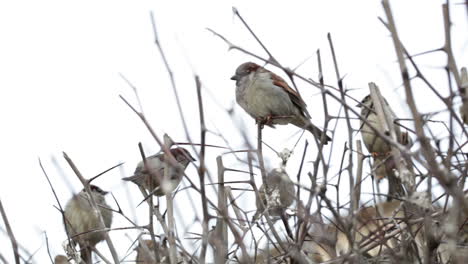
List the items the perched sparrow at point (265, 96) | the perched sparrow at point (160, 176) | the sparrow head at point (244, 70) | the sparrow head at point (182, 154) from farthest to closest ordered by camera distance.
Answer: the sparrow head at point (244, 70)
the perched sparrow at point (265, 96)
the sparrow head at point (182, 154)
the perched sparrow at point (160, 176)

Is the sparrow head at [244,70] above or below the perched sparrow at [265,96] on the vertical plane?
above

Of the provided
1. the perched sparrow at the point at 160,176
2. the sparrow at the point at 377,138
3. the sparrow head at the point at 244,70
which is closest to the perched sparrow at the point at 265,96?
the sparrow head at the point at 244,70

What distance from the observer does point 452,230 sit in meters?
1.22

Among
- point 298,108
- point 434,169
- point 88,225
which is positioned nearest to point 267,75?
point 298,108

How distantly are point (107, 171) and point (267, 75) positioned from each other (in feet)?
10.5

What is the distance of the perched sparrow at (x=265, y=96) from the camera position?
16.7 ft

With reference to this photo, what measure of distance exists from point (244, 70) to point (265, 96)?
29 centimetres

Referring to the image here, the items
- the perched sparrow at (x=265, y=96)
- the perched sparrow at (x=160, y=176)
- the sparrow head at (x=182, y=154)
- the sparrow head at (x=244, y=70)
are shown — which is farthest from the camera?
the sparrow head at (x=244, y=70)

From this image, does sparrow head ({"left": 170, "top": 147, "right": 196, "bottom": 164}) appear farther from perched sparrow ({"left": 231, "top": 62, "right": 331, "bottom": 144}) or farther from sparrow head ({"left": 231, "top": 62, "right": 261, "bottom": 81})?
sparrow head ({"left": 231, "top": 62, "right": 261, "bottom": 81})

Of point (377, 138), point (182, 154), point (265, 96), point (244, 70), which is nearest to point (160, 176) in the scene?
point (182, 154)

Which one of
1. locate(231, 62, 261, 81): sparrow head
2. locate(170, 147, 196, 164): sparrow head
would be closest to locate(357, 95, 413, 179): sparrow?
locate(170, 147, 196, 164): sparrow head

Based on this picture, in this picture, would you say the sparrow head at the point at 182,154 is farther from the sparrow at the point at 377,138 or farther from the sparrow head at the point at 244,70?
the sparrow head at the point at 244,70

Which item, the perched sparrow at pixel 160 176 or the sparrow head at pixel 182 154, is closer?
the perched sparrow at pixel 160 176

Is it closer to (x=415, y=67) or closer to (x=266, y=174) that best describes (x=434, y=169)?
(x=415, y=67)
